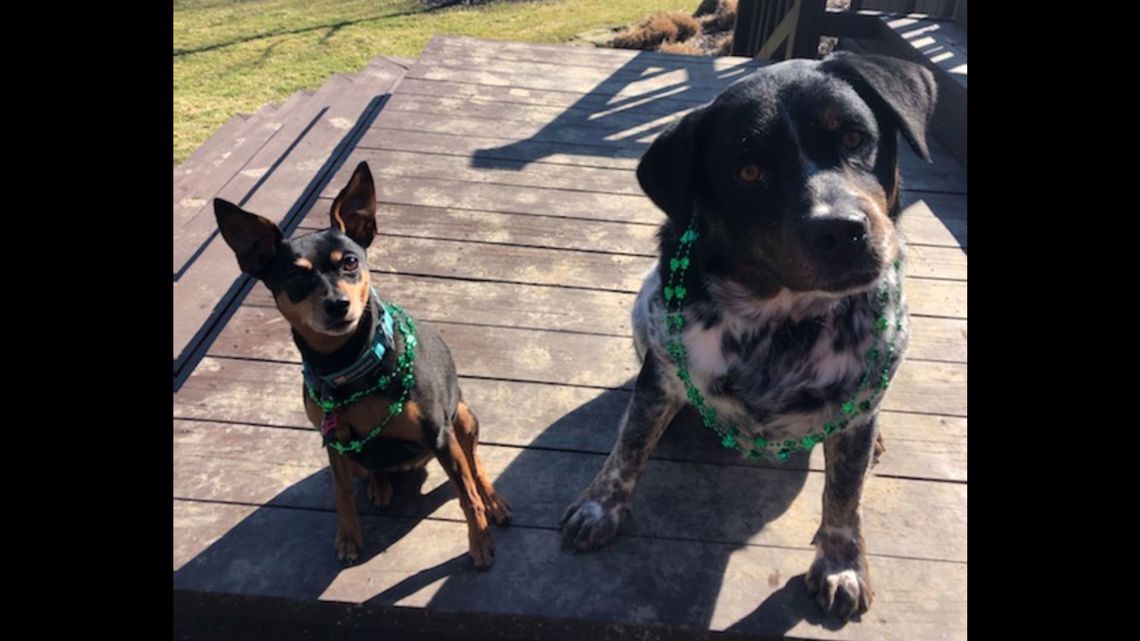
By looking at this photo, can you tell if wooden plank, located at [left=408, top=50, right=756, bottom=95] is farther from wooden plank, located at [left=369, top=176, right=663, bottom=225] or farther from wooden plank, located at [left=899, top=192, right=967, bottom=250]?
wooden plank, located at [left=899, top=192, right=967, bottom=250]

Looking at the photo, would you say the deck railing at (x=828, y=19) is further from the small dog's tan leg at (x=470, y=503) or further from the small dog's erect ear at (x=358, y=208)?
the small dog's tan leg at (x=470, y=503)

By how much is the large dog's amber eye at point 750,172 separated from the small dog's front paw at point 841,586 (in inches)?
45.5

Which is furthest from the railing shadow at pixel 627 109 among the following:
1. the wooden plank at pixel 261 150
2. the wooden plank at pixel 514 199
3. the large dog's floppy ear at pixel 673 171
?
the large dog's floppy ear at pixel 673 171

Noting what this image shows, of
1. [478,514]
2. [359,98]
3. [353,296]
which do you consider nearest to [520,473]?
[478,514]

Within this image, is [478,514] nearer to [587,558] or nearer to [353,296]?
[587,558]

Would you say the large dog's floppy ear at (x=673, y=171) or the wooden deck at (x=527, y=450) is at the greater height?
the large dog's floppy ear at (x=673, y=171)

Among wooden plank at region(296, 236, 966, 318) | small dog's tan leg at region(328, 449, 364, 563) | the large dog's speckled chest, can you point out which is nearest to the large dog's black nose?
the large dog's speckled chest

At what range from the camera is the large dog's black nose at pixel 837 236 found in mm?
1813

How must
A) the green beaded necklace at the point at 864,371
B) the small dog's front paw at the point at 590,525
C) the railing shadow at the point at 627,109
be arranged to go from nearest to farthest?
the green beaded necklace at the point at 864,371 → the small dog's front paw at the point at 590,525 → the railing shadow at the point at 627,109

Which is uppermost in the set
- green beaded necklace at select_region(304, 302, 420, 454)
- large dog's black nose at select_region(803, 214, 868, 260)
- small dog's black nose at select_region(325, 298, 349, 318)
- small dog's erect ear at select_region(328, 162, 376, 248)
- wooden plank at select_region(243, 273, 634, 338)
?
large dog's black nose at select_region(803, 214, 868, 260)

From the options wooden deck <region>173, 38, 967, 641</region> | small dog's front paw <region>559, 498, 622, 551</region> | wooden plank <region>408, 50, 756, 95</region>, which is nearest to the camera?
wooden deck <region>173, 38, 967, 641</region>

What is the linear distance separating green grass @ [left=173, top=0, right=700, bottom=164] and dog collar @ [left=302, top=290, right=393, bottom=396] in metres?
5.45

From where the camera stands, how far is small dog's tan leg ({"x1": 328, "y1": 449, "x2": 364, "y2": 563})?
232 centimetres

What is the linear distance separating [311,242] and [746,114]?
1.28m
